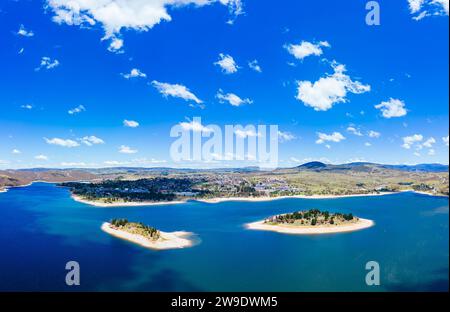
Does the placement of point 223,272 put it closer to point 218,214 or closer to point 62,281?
point 62,281

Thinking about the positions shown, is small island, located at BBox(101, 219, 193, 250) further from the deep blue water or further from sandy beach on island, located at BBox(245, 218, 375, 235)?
sandy beach on island, located at BBox(245, 218, 375, 235)

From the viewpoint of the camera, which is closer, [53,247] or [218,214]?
[53,247]

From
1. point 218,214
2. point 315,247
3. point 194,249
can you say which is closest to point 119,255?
point 194,249

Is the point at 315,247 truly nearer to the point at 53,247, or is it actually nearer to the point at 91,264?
the point at 91,264

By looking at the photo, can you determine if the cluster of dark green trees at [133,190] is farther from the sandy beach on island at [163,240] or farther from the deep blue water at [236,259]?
the sandy beach on island at [163,240]

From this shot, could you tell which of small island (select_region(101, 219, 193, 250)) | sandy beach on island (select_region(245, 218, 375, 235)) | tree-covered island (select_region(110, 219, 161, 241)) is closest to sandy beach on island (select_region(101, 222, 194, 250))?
small island (select_region(101, 219, 193, 250))
